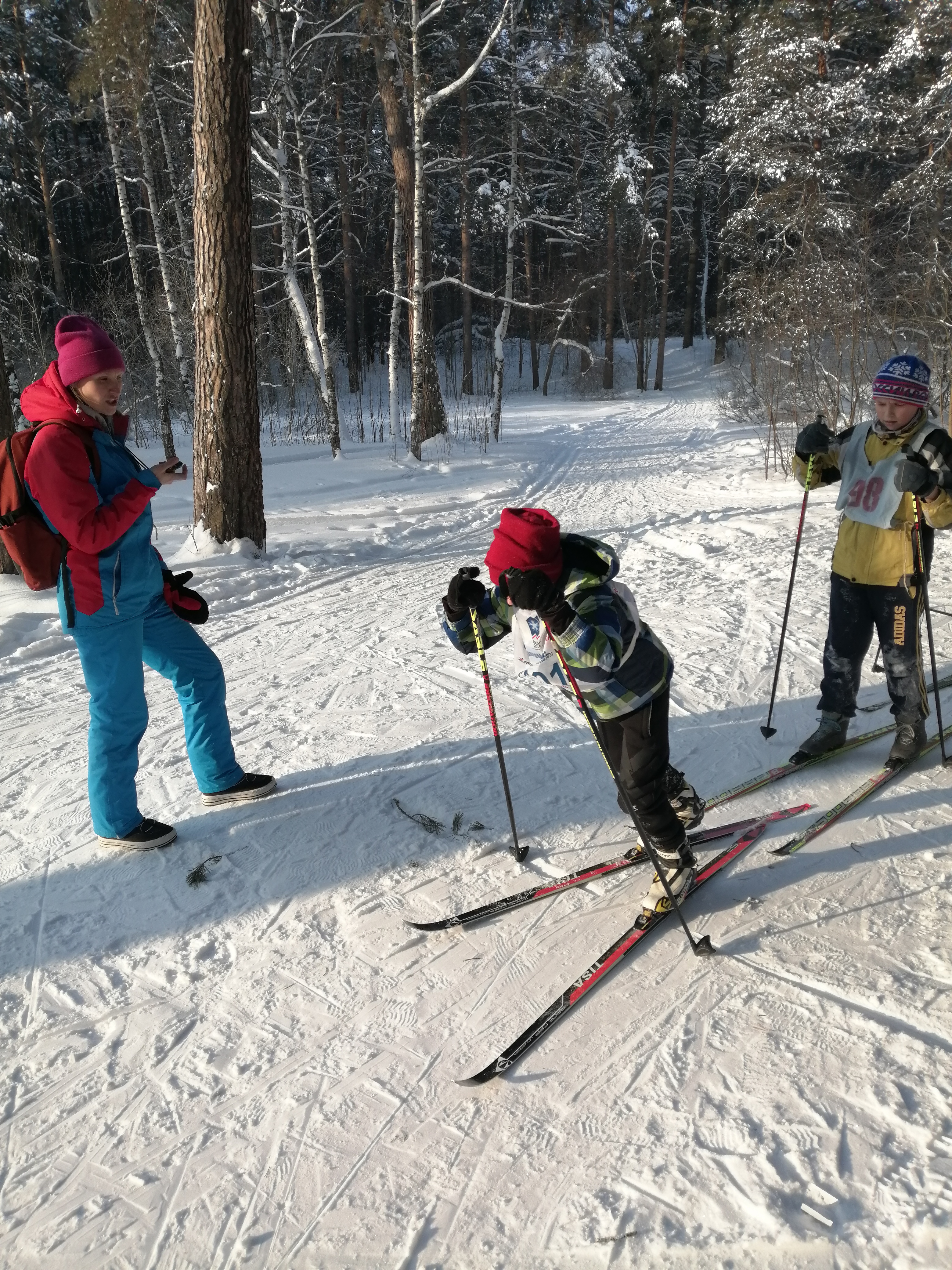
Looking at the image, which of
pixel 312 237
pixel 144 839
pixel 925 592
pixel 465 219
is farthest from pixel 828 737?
pixel 465 219

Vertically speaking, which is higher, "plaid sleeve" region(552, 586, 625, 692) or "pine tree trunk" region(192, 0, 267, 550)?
"pine tree trunk" region(192, 0, 267, 550)

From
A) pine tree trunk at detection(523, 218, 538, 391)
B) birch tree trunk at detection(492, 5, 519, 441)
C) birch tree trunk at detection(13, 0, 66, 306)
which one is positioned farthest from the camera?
pine tree trunk at detection(523, 218, 538, 391)

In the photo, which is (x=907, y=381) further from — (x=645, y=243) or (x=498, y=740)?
(x=645, y=243)

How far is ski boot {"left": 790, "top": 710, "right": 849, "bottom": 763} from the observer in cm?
404

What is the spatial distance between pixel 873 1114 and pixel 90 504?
313cm

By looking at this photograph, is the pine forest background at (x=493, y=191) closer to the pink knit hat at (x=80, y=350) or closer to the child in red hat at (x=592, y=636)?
the pink knit hat at (x=80, y=350)

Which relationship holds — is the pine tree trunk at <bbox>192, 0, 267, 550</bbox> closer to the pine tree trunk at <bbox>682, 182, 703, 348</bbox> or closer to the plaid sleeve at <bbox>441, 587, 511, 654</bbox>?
the plaid sleeve at <bbox>441, 587, 511, 654</bbox>

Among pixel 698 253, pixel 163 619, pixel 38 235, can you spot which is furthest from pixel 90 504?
pixel 698 253

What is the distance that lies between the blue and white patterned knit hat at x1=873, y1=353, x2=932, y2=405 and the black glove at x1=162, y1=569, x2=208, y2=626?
10.4 feet

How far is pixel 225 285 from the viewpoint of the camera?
716cm

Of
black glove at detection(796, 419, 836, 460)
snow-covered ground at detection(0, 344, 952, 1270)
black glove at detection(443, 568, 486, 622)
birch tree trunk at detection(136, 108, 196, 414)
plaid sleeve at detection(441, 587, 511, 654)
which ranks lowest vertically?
snow-covered ground at detection(0, 344, 952, 1270)

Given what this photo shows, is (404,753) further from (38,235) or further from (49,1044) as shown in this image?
(38,235)

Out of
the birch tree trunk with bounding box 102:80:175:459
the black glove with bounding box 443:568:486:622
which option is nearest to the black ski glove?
the black glove with bounding box 443:568:486:622

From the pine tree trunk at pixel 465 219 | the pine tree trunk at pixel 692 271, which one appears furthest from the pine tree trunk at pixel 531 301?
the pine tree trunk at pixel 692 271
